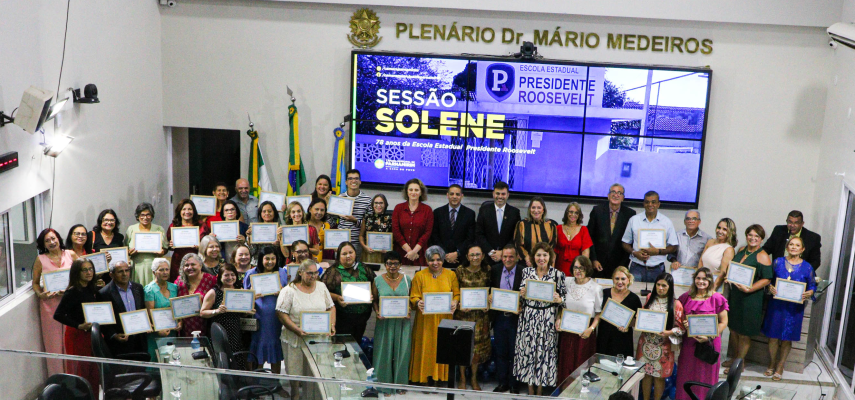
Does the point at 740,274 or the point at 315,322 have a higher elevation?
the point at 740,274

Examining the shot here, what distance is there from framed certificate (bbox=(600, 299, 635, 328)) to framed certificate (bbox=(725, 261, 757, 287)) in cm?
159

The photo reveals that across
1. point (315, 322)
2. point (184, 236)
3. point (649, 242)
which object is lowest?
point (315, 322)

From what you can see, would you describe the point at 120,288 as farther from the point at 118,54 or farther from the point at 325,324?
the point at 118,54

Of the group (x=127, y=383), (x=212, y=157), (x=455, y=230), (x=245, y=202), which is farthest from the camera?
(x=212, y=157)

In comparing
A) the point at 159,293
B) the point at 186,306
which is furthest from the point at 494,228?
the point at 159,293

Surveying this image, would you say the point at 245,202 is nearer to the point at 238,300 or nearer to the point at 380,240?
the point at 380,240

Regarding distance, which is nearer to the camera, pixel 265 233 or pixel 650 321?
pixel 650 321

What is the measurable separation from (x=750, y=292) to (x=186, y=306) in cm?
531

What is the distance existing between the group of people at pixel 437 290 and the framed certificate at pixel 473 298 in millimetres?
119

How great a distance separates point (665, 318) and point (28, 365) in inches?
191

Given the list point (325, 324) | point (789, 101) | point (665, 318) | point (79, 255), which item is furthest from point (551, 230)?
point (79, 255)

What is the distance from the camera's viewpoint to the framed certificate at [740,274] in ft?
24.8

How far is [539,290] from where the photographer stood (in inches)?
273

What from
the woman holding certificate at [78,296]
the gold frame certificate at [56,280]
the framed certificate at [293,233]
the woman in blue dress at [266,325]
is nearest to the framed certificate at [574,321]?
the woman in blue dress at [266,325]
